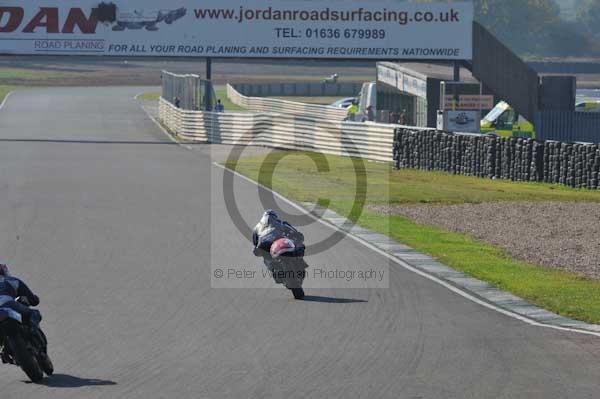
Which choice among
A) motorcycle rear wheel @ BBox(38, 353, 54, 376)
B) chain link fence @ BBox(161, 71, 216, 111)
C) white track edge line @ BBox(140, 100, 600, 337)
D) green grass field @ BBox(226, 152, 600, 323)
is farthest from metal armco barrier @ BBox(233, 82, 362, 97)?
motorcycle rear wheel @ BBox(38, 353, 54, 376)

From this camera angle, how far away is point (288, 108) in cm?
7181

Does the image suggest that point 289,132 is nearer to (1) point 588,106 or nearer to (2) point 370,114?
(2) point 370,114

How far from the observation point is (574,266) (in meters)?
18.7

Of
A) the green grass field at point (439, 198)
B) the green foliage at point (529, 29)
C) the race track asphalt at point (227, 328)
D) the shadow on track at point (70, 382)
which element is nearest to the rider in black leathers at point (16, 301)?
the shadow on track at point (70, 382)

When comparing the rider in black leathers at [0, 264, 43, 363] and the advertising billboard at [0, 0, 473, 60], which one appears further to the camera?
the advertising billboard at [0, 0, 473, 60]

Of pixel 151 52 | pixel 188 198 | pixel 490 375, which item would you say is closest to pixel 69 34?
pixel 151 52

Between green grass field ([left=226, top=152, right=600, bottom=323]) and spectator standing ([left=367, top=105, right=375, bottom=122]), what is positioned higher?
spectator standing ([left=367, top=105, right=375, bottom=122])

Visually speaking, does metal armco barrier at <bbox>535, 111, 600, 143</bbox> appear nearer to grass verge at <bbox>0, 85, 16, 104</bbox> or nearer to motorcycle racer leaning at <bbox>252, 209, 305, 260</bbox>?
motorcycle racer leaning at <bbox>252, 209, 305, 260</bbox>

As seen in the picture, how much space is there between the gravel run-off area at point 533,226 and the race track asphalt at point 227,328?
2.73m

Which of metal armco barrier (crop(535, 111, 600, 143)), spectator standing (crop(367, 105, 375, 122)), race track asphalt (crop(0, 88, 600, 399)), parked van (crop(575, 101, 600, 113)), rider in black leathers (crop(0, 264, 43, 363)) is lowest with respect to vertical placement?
race track asphalt (crop(0, 88, 600, 399))

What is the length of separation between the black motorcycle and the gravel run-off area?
Result: 949 cm

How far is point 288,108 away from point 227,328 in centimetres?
5897

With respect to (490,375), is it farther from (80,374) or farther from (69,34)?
(69,34)

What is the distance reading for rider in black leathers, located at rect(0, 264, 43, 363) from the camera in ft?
35.0
